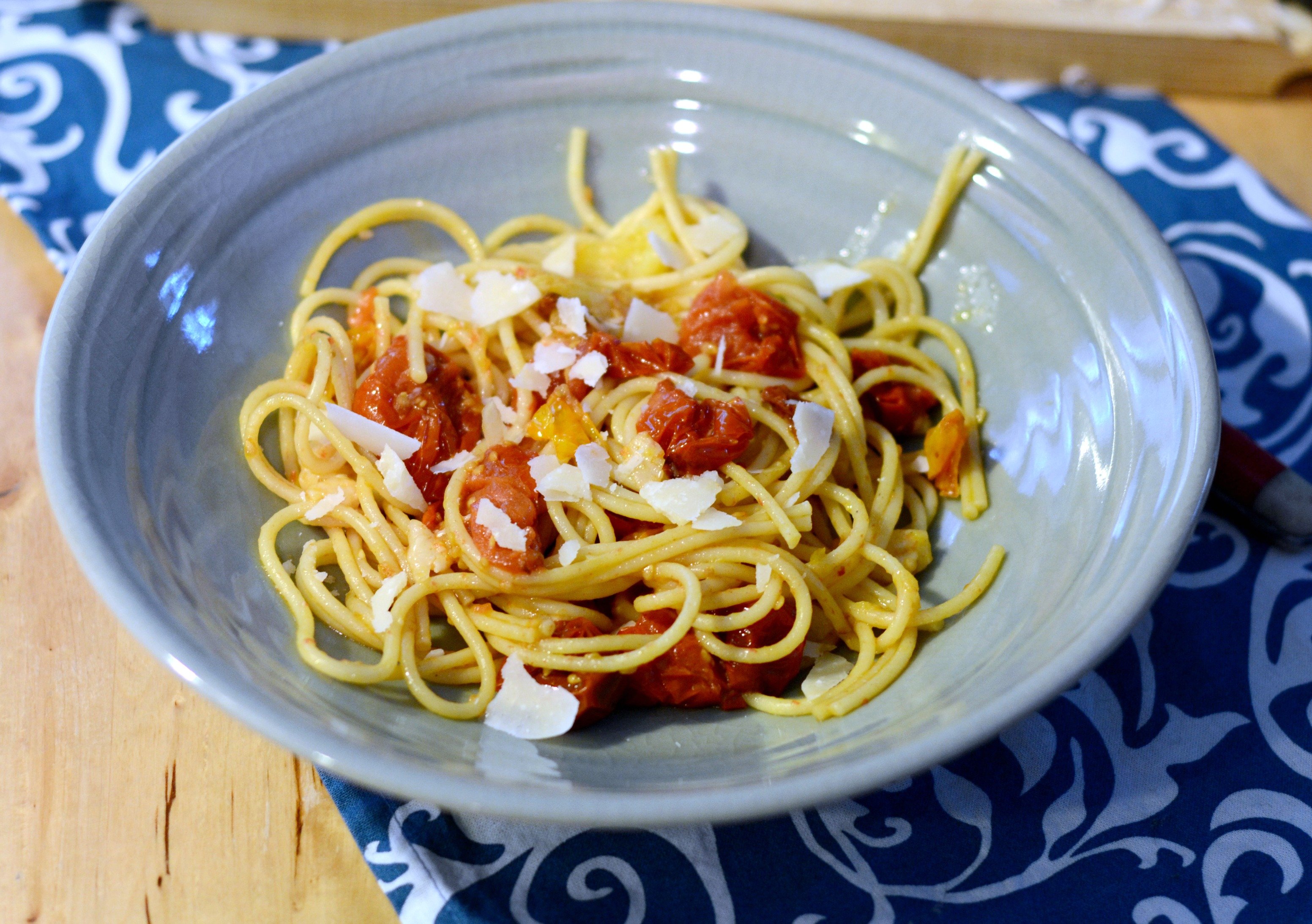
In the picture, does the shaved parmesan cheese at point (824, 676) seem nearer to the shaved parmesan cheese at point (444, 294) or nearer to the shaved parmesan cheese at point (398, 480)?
the shaved parmesan cheese at point (398, 480)

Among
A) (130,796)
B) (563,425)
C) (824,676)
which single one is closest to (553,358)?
(563,425)

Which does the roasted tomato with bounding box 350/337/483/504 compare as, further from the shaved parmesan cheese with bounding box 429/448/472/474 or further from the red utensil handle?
the red utensil handle

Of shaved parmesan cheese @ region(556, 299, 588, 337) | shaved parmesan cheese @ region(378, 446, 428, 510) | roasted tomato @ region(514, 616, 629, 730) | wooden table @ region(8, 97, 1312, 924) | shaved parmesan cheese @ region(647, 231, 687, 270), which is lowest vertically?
wooden table @ region(8, 97, 1312, 924)

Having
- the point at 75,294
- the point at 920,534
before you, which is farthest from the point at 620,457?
the point at 75,294

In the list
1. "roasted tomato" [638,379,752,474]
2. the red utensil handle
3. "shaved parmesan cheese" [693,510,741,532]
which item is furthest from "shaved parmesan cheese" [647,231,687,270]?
the red utensil handle

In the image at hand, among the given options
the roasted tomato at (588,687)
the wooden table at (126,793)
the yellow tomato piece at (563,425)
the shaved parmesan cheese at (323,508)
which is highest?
the yellow tomato piece at (563,425)

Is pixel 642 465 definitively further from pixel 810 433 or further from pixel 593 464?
pixel 810 433

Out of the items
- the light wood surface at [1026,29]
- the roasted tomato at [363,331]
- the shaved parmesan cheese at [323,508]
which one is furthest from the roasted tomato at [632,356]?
the light wood surface at [1026,29]
